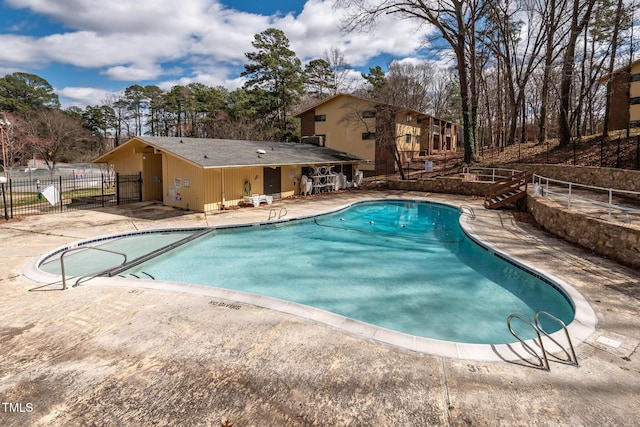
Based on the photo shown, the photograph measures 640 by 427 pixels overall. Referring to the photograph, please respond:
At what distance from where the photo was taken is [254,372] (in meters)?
3.76

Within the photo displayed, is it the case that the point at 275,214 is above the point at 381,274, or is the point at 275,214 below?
above

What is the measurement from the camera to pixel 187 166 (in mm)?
14875

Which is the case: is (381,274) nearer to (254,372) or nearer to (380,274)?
(380,274)

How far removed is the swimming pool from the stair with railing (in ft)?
11.1

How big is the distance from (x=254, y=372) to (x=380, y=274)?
5355 mm

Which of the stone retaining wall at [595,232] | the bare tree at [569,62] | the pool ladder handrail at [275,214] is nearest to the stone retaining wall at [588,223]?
the stone retaining wall at [595,232]

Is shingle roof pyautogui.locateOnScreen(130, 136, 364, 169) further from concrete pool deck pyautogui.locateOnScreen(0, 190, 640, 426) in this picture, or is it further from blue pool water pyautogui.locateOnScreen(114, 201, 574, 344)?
concrete pool deck pyautogui.locateOnScreen(0, 190, 640, 426)

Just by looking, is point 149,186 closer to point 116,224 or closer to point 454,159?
point 116,224

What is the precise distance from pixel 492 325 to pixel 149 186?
16.7m

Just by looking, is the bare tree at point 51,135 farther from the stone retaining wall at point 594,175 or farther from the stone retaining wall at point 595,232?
the stone retaining wall at point 594,175

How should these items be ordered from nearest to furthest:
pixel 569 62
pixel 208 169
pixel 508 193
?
1. pixel 208 169
2. pixel 508 193
3. pixel 569 62

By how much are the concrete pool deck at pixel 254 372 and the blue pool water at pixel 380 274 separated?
152 cm

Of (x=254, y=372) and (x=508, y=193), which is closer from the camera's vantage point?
(x=254, y=372)

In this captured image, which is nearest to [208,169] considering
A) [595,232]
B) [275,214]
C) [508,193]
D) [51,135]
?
[275,214]
